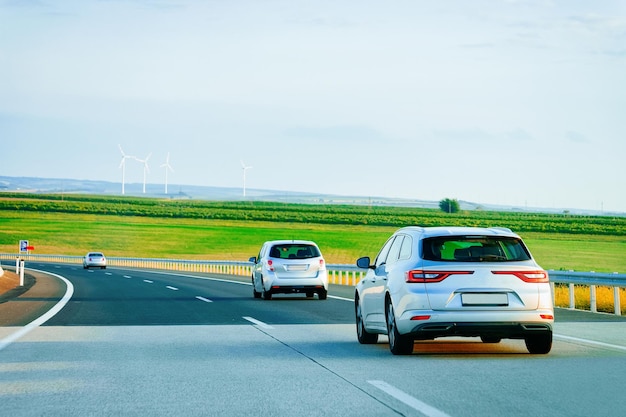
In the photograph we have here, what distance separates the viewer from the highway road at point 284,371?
889 cm

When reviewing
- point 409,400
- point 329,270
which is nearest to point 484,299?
point 409,400

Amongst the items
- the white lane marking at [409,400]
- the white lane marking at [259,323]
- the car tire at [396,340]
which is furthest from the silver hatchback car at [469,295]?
the white lane marking at [259,323]

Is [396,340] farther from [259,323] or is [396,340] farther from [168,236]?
[168,236]

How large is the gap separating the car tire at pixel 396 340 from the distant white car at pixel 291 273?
13.5 meters

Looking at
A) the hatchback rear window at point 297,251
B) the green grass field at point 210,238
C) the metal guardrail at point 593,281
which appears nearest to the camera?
the metal guardrail at point 593,281

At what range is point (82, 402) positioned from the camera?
9109 millimetres

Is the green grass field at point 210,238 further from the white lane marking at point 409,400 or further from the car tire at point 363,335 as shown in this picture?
the white lane marking at point 409,400

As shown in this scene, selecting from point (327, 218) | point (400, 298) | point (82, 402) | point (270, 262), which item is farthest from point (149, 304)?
point (327, 218)

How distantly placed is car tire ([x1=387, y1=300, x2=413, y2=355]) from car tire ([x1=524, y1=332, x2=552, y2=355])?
4.84 ft

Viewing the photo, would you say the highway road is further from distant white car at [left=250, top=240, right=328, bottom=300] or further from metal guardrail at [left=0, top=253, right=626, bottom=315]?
distant white car at [left=250, top=240, right=328, bottom=300]

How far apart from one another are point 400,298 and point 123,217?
122883 mm

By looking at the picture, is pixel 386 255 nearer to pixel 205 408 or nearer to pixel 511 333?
pixel 511 333


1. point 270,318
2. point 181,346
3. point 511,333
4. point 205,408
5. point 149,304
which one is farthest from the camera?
point 149,304

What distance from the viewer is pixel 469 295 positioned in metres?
12.4
